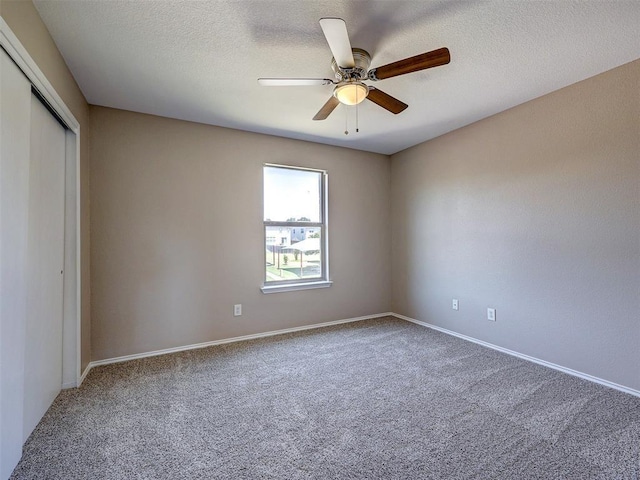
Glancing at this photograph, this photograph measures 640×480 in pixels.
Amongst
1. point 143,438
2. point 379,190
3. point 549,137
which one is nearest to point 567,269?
point 549,137

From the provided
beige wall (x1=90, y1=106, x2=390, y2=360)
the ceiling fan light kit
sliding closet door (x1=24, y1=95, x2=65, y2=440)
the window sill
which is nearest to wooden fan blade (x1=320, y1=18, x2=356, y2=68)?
the ceiling fan light kit

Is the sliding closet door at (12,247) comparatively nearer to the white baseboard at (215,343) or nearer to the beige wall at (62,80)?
the beige wall at (62,80)

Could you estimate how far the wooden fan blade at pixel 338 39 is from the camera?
54.2 inches

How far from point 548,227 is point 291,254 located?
2698 mm

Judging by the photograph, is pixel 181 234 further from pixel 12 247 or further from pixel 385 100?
pixel 385 100

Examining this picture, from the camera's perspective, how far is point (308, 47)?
1962 millimetres

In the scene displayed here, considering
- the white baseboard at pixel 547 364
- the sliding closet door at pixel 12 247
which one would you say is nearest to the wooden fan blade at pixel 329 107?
the sliding closet door at pixel 12 247

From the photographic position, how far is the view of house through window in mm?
3643

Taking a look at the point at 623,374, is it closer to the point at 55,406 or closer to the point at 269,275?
the point at 269,275

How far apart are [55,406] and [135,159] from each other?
2128mm

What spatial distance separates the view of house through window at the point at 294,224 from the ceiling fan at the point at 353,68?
161cm

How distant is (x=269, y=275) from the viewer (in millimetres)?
3645

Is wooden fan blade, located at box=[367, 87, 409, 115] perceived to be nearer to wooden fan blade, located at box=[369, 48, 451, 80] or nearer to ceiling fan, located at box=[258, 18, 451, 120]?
ceiling fan, located at box=[258, 18, 451, 120]

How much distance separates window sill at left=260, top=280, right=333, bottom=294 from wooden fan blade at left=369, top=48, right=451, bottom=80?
252cm
